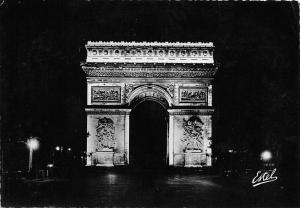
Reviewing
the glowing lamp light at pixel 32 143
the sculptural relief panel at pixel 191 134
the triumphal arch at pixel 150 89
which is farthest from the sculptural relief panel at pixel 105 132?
the glowing lamp light at pixel 32 143

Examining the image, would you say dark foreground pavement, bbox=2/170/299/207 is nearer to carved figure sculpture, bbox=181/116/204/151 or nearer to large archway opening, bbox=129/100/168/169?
carved figure sculpture, bbox=181/116/204/151

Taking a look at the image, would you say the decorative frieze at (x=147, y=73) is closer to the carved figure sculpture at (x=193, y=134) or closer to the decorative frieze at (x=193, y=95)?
the decorative frieze at (x=193, y=95)

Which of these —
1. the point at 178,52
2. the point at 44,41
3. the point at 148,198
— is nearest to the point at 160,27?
the point at 178,52

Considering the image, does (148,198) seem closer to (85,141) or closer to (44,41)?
(44,41)

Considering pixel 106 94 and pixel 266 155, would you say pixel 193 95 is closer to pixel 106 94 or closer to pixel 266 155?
pixel 106 94

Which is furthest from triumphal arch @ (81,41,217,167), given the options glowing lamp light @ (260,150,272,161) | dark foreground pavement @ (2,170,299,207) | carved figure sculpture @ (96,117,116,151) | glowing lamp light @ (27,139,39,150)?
dark foreground pavement @ (2,170,299,207)

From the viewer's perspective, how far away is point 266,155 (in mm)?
14992

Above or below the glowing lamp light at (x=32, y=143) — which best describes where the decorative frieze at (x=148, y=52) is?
above

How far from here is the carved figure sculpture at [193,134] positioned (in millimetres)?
19359

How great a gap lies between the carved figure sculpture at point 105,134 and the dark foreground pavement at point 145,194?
583 cm

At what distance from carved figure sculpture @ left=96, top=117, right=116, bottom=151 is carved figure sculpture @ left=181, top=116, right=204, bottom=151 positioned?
2.72 m

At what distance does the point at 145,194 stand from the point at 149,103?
12.9 metres

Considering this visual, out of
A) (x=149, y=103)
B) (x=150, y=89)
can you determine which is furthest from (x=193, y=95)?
(x=149, y=103)

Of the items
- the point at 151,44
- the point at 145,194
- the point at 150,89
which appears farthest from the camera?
the point at 150,89
